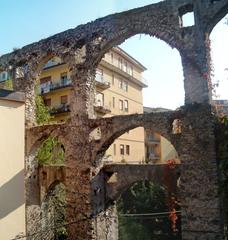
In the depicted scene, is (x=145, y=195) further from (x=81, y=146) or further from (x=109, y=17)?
(x=109, y=17)

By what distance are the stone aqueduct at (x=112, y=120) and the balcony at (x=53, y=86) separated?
940cm

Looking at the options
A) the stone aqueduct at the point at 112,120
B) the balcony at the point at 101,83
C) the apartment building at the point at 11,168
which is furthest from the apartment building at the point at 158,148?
the apartment building at the point at 11,168

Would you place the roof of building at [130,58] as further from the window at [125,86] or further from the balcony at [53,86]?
the balcony at [53,86]

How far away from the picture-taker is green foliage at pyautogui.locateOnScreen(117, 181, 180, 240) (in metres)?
21.5

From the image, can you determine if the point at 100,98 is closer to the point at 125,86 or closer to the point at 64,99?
the point at 64,99

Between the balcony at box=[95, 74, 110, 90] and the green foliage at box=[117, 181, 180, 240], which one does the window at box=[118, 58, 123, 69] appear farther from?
the green foliage at box=[117, 181, 180, 240]

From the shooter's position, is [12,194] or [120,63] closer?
[12,194]

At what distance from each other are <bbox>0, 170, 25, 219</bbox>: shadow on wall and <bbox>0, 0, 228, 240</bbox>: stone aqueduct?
7.37 metres

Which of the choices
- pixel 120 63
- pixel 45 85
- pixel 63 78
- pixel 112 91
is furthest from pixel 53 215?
pixel 120 63

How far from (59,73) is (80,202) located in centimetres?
1611

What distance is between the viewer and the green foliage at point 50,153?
19.2 metres

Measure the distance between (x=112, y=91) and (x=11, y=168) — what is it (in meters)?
24.3

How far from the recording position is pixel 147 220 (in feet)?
72.6

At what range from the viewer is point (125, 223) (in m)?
22.0
